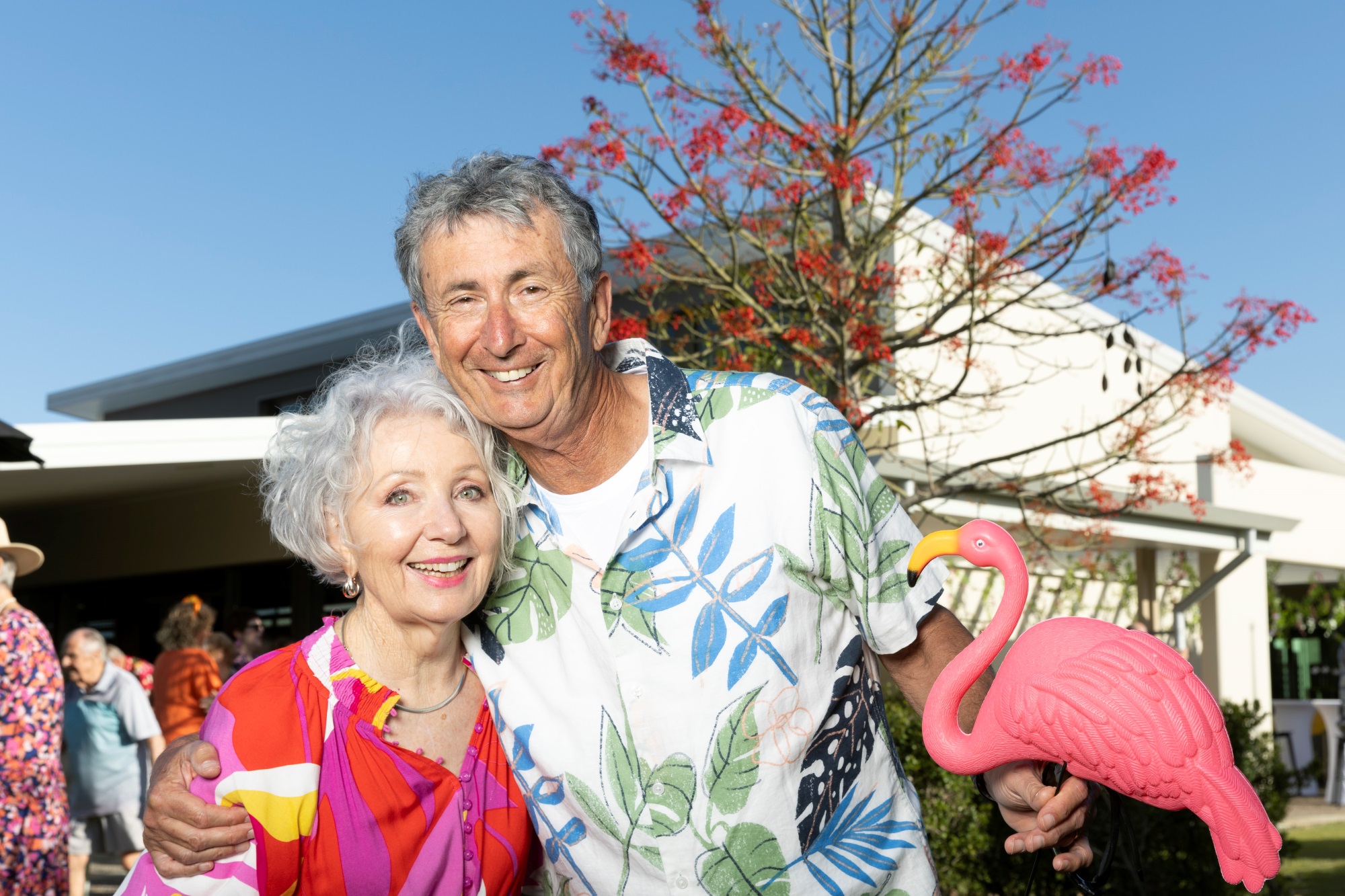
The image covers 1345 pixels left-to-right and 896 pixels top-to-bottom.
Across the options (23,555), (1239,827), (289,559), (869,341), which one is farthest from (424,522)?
(289,559)

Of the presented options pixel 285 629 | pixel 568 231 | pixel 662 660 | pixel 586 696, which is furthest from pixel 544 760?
pixel 285 629

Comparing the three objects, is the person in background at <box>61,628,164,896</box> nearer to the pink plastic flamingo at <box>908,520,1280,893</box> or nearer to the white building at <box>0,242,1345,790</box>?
the white building at <box>0,242,1345,790</box>

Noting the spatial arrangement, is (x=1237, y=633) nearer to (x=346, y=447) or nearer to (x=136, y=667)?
(x=136, y=667)

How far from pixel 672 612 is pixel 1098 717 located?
2.35 ft

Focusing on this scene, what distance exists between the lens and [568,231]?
2.14 meters

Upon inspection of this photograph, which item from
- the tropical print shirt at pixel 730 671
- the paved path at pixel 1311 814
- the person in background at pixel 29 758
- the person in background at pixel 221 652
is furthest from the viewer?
the paved path at pixel 1311 814

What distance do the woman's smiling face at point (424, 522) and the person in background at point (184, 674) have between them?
6.48m

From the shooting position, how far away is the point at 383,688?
88.5 inches

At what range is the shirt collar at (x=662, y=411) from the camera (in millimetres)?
2098

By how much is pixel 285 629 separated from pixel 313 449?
1186 centimetres

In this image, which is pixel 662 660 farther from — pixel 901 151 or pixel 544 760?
pixel 901 151

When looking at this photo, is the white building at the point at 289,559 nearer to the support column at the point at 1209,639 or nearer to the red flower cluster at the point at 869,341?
the support column at the point at 1209,639

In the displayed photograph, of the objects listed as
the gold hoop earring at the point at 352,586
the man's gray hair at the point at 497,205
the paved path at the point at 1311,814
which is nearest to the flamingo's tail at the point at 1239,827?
the man's gray hair at the point at 497,205

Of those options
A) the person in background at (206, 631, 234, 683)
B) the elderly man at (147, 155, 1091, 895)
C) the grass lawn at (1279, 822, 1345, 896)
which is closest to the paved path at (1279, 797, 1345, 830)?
the grass lawn at (1279, 822, 1345, 896)
